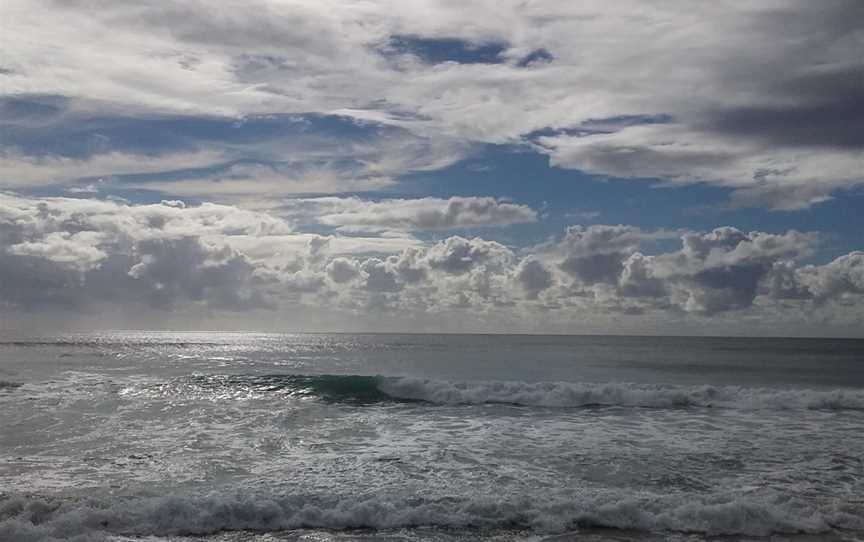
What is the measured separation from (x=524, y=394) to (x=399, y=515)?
60.6ft

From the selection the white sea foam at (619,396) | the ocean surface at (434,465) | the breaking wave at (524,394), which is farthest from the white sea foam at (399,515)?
the white sea foam at (619,396)

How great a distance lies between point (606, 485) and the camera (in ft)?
44.0

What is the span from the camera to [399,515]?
1128 centimetres

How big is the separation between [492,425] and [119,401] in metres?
15.7

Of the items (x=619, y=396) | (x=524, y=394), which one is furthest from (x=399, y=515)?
(x=619, y=396)

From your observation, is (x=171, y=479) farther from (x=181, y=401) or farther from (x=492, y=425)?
(x=181, y=401)

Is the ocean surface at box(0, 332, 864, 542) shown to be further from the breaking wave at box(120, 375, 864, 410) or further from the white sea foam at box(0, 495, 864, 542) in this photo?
the breaking wave at box(120, 375, 864, 410)

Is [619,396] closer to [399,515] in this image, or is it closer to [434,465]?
[434,465]

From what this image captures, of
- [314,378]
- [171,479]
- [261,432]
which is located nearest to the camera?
[171,479]

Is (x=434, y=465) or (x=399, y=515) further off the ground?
(x=399, y=515)

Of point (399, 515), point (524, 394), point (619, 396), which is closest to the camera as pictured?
point (399, 515)

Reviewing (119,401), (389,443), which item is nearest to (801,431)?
(389,443)

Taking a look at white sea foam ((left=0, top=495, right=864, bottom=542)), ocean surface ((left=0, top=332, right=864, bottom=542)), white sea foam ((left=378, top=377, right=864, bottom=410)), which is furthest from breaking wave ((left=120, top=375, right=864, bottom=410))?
white sea foam ((left=0, top=495, right=864, bottom=542))

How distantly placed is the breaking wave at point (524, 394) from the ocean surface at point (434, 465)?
174 millimetres
